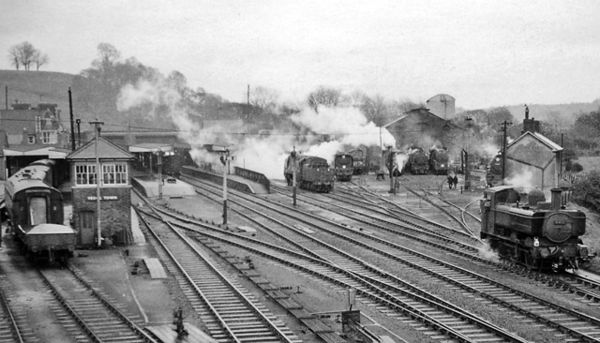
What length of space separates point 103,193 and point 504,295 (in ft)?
55.8

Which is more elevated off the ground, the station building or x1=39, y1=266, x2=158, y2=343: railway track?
the station building

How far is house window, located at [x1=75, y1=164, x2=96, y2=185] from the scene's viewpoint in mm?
28625

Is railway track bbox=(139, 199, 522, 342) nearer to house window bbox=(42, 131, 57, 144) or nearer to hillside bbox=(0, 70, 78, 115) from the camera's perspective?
house window bbox=(42, 131, 57, 144)

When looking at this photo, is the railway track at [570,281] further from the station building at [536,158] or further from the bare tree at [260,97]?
the bare tree at [260,97]

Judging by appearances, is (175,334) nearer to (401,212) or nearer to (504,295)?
(504,295)

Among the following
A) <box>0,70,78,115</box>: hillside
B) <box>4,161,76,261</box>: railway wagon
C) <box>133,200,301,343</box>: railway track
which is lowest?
<box>133,200,301,343</box>: railway track

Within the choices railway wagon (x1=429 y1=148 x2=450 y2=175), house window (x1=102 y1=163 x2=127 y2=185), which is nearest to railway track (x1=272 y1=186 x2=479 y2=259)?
house window (x1=102 y1=163 x2=127 y2=185)

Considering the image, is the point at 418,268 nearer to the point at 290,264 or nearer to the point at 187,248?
the point at 290,264

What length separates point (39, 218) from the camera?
1062 inches

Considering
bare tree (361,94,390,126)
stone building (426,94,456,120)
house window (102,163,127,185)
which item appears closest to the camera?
house window (102,163,127,185)

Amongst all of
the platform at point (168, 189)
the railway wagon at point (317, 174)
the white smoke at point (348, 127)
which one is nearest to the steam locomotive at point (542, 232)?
the railway wagon at point (317, 174)

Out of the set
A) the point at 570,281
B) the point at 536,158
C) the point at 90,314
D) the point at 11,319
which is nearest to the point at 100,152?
the point at 90,314

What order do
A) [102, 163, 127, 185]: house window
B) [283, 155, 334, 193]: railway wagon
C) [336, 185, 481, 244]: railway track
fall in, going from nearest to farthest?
[102, 163, 127, 185]: house window < [336, 185, 481, 244]: railway track < [283, 155, 334, 193]: railway wagon

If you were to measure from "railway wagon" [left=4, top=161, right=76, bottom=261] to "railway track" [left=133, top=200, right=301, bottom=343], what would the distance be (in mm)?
3868
